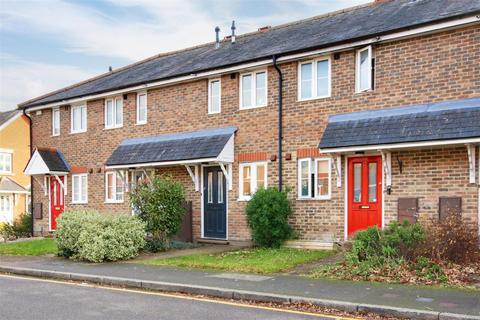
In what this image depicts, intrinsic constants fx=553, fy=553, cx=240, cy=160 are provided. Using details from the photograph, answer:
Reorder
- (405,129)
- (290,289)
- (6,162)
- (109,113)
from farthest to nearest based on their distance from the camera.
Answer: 1. (6,162)
2. (109,113)
3. (405,129)
4. (290,289)

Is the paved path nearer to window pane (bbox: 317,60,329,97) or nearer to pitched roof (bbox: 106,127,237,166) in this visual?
pitched roof (bbox: 106,127,237,166)

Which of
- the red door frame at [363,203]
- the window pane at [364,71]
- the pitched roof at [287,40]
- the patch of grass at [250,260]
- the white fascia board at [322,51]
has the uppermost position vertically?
the pitched roof at [287,40]

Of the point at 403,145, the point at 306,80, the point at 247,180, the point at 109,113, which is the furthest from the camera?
the point at 109,113

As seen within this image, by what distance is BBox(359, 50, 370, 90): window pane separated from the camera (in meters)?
14.5

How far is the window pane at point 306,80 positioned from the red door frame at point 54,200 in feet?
40.2

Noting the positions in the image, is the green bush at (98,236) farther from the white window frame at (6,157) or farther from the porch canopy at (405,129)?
the white window frame at (6,157)

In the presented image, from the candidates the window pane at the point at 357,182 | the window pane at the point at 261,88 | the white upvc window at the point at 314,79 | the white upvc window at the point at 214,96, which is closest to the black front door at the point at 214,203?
the white upvc window at the point at 214,96

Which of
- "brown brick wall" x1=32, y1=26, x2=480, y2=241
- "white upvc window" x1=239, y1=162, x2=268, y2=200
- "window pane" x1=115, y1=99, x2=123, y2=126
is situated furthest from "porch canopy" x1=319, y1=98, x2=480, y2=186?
"window pane" x1=115, y1=99, x2=123, y2=126

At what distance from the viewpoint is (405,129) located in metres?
13.0

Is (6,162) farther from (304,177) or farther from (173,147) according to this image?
(304,177)

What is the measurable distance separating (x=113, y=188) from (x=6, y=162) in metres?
23.9

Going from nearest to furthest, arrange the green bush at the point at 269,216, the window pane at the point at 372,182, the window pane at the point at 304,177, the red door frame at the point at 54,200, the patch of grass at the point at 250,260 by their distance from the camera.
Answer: the patch of grass at the point at 250,260
the window pane at the point at 372,182
the green bush at the point at 269,216
the window pane at the point at 304,177
the red door frame at the point at 54,200

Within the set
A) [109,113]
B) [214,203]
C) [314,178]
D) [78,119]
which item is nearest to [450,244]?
[314,178]

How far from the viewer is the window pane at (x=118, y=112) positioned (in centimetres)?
2108
